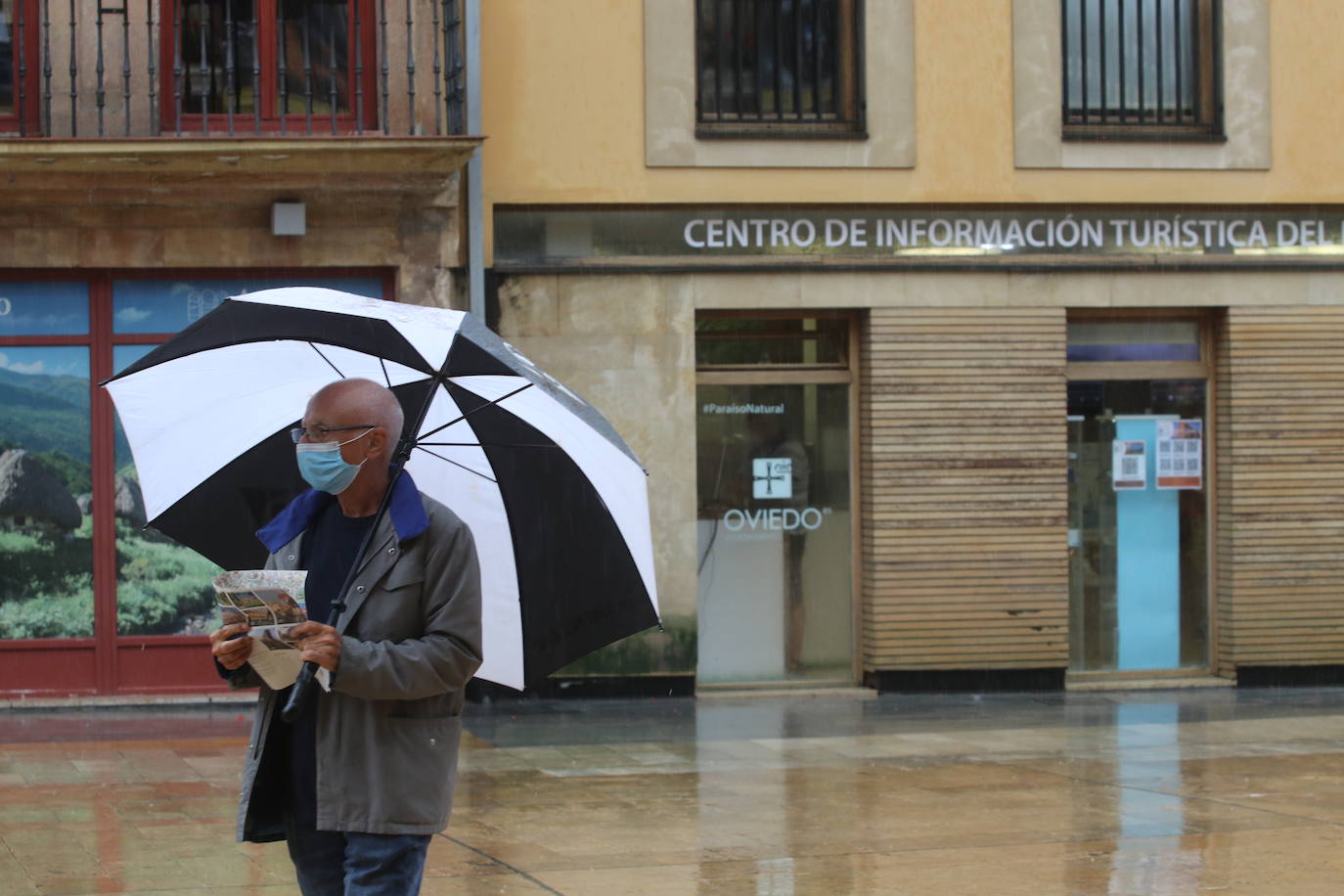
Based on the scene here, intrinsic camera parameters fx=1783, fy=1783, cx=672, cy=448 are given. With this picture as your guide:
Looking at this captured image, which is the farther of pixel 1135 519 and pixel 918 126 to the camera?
pixel 1135 519

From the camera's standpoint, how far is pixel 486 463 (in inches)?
195

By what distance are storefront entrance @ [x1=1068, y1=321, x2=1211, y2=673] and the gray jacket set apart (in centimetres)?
1073

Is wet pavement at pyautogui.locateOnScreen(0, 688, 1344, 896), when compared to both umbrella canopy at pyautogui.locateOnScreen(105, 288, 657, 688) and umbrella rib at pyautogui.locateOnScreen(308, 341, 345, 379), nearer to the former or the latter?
umbrella canopy at pyautogui.locateOnScreen(105, 288, 657, 688)

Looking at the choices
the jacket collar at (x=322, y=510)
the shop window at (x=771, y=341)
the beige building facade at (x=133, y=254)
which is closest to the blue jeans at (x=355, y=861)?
the jacket collar at (x=322, y=510)

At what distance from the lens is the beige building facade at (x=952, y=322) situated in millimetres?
13469

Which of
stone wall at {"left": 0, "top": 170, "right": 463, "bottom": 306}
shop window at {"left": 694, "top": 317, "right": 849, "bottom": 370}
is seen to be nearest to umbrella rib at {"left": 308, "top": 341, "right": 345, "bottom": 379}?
stone wall at {"left": 0, "top": 170, "right": 463, "bottom": 306}

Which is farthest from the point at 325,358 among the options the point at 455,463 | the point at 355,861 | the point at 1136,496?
the point at 1136,496

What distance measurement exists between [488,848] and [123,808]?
2057 mm

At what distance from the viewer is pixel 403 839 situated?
4199 mm

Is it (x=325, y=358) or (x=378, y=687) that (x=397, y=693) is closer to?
(x=378, y=687)

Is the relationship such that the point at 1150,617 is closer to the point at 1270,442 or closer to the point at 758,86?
the point at 1270,442

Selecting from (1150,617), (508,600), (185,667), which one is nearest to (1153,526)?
(1150,617)

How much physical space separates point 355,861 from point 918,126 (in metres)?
10.6

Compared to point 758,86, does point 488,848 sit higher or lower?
lower
